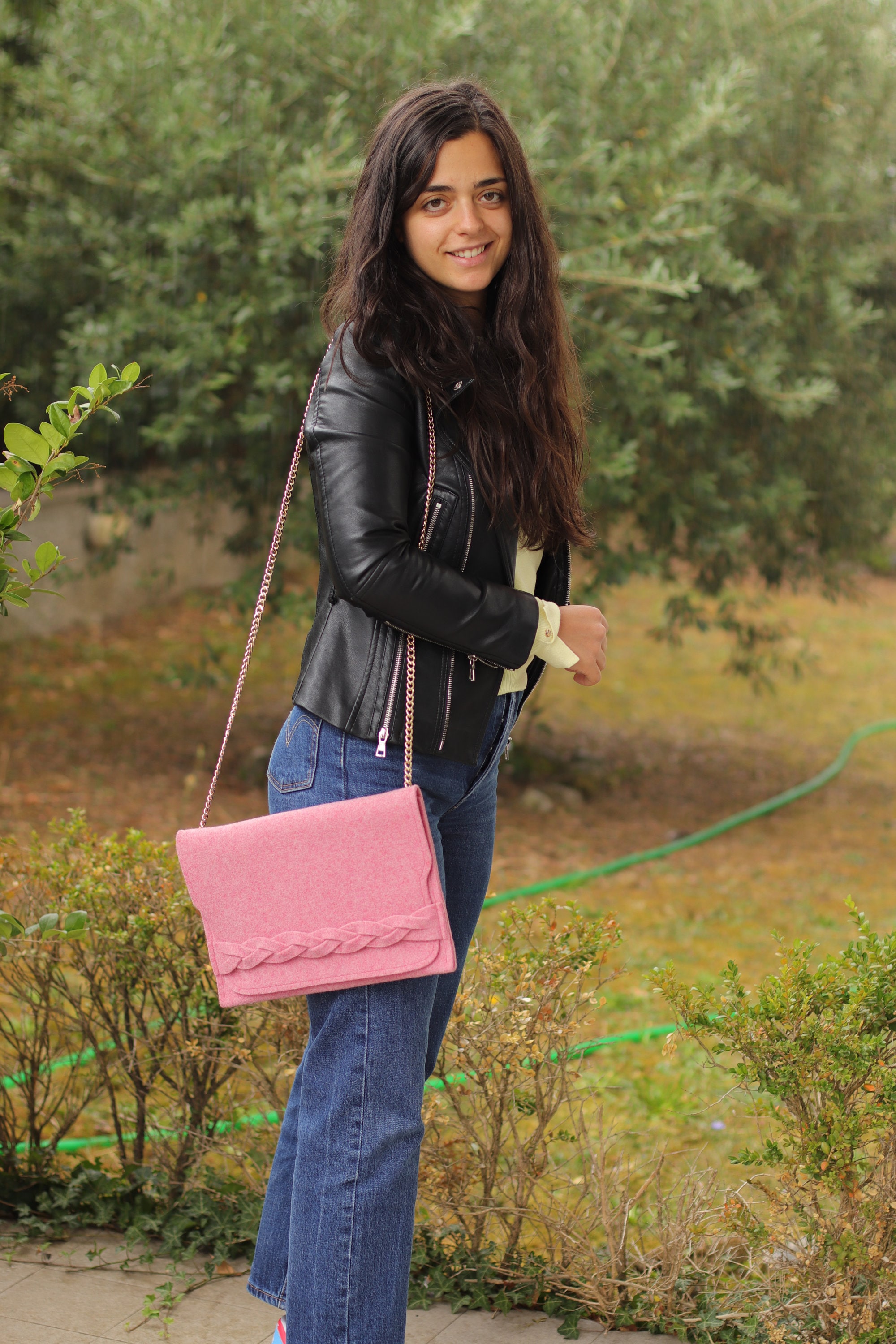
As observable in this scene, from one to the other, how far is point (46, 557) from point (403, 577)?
56 cm

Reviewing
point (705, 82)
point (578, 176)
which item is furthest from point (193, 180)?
point (705, 82)

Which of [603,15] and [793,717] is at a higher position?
[603,15]

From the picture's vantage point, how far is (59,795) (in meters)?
6.79

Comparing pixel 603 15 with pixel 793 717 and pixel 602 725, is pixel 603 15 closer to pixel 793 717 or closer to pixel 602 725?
pixel 602 725

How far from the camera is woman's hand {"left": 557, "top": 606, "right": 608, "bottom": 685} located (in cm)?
188

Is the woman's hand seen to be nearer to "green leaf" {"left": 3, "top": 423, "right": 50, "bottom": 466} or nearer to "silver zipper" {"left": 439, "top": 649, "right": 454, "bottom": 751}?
"silver zipper" {"left": 439, "top": 649, "right": 454, "bottom": 751}

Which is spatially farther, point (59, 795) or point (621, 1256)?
point (59, 795)

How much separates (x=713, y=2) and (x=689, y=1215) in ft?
18.3

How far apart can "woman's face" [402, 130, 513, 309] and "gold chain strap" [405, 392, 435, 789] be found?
8.2 inches

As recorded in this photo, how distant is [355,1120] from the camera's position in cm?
179

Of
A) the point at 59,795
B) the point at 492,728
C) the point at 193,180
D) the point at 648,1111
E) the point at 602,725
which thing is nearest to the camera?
the point at 492,728

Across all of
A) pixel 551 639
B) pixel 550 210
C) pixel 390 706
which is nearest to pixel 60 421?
pixel 390 706

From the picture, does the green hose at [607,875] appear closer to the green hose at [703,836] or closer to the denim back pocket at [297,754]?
the green hose at [703,836]

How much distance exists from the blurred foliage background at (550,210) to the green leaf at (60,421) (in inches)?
139
